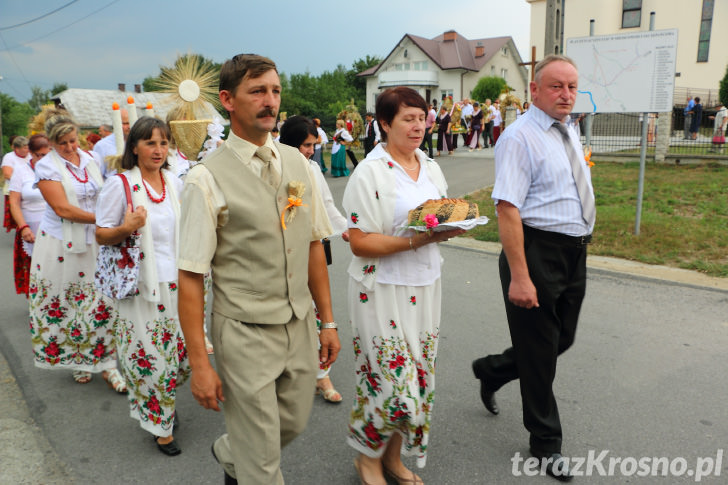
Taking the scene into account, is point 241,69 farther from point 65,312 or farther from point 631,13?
point 631,13

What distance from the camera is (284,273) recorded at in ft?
7.30

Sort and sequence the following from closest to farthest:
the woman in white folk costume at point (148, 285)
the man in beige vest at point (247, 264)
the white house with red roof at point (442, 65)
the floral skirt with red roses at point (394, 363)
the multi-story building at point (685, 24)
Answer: the man in beige vest at point (247, 264) < the floral skirt with red roses at point (394, 363) < the woman in white folk costume at point (148, 285) < the multi-story building at point (685, 24) < the white house with red roof at point (442, 65)

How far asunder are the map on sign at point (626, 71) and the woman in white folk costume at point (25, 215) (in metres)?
6.66

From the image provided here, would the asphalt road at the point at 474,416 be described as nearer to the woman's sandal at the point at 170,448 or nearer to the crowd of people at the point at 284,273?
the woman's sandal at the point at 170,448

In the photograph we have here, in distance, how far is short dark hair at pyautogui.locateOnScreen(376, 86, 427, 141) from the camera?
9.25ft

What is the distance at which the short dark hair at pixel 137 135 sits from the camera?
3.37 m

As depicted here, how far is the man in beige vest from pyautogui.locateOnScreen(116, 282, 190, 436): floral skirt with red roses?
52.2 inches

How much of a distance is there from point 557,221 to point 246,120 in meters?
1.75

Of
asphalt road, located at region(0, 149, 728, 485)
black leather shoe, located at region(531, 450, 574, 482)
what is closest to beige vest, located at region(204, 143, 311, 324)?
asphalt road, located at region(0, 149, 728, 485)

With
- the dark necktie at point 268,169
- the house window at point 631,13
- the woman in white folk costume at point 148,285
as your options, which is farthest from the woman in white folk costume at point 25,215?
the house window at point 631,13

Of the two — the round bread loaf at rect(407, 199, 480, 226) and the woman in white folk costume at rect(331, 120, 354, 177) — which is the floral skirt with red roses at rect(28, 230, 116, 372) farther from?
the woman in white folk costume at rect(331, 120, 354, 177)

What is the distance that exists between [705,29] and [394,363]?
38534 mm

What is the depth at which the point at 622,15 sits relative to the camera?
116ft

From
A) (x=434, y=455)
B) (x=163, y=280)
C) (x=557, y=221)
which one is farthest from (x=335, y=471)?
(x=557, y=221)
